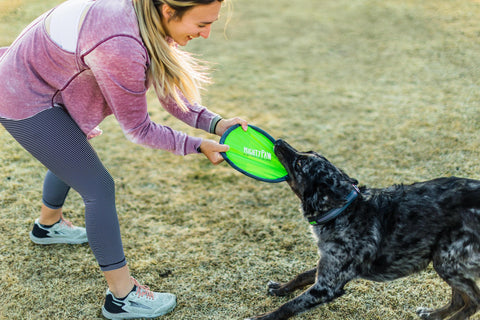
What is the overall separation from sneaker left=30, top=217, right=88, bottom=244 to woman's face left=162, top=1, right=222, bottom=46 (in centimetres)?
214

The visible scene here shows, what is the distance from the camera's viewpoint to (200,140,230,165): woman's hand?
2949 millimetres

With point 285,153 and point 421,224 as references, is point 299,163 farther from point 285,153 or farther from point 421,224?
point 421,224

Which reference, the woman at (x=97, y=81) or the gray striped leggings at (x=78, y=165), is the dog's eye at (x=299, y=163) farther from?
the gray striped leggings at (x=78, y=165)

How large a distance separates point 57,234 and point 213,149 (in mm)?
1812

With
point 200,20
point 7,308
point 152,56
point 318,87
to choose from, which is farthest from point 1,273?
point 318,87

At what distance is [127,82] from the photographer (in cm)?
243

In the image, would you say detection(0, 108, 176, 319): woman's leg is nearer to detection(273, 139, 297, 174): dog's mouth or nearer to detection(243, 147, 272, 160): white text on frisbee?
detection(243, 147, 272, 160): white text on frisbee

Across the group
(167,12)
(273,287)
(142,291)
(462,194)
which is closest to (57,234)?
(142,291)

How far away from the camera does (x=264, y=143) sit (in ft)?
11.4

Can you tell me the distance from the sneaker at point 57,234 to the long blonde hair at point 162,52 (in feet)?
5.88

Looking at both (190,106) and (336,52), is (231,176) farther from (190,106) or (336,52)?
(336,52)

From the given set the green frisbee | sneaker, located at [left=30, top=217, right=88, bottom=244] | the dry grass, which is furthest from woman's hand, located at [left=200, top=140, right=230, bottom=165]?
sneaker, located at [left=30, top=217, right=88, bottom=244]

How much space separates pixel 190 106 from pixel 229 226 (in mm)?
1452

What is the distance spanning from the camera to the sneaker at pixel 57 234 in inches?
150
